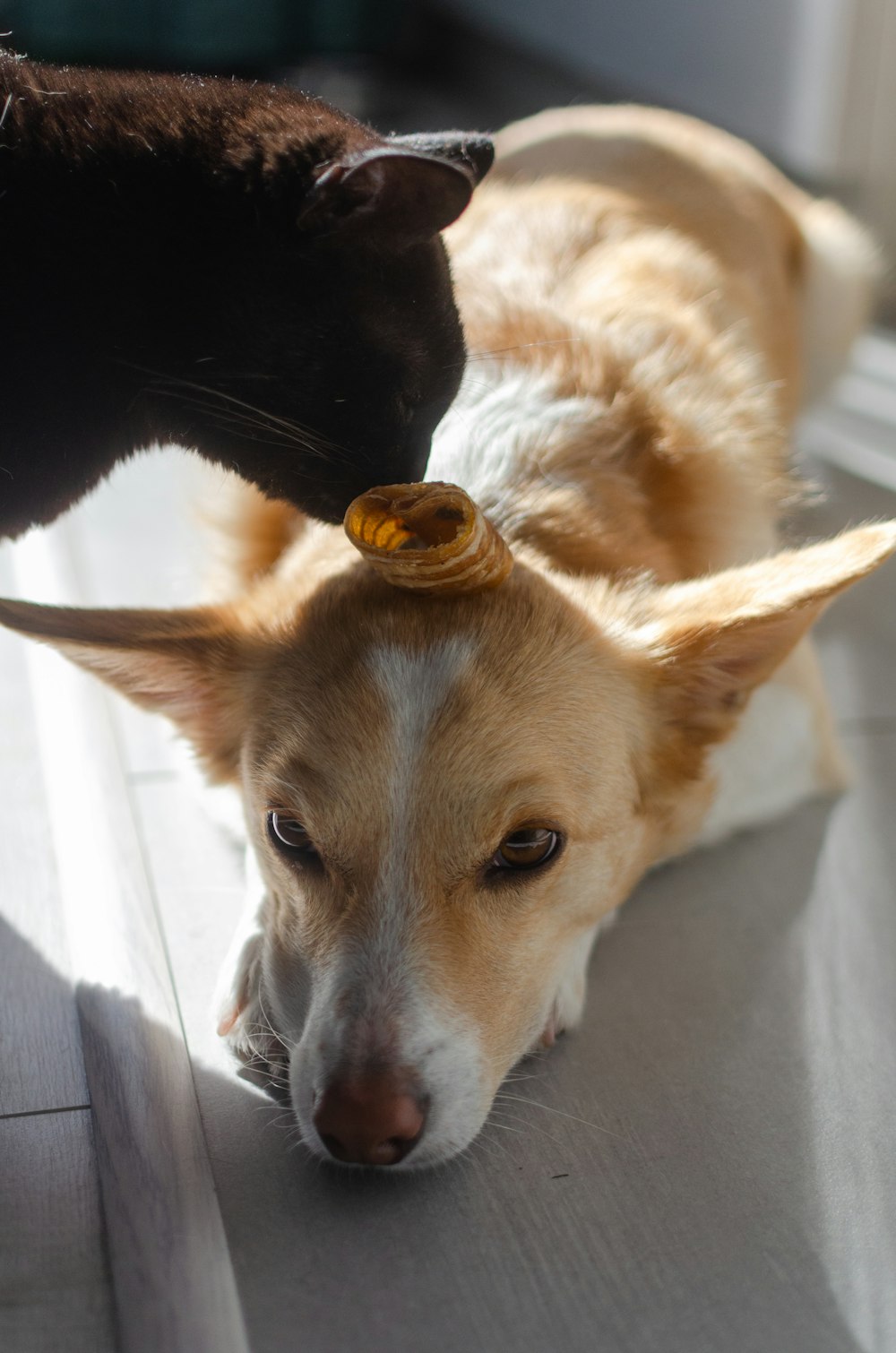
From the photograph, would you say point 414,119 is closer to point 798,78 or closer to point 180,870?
point 798,78

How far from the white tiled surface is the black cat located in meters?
0.69

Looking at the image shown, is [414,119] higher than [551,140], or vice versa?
[551,140]

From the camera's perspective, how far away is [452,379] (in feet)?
6.08

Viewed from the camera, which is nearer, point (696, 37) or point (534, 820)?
point (534, 820)

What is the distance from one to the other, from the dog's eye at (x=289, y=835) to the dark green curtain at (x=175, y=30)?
520 cm

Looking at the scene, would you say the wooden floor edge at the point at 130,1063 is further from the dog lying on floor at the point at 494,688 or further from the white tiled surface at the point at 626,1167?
the dog lying on floor at the point at 494,688

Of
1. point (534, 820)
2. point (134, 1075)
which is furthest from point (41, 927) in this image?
point (534, 820)

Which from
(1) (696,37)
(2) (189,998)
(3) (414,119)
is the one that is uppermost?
(1) (696,37)

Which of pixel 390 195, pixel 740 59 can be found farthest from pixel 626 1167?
pixel 740 59

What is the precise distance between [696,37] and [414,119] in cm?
144

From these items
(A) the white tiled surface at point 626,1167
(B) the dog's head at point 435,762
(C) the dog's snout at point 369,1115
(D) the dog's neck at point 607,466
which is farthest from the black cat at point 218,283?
(C) the dog's snout at point 369,1115

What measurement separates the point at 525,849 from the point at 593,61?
570 cm

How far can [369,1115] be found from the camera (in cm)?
132

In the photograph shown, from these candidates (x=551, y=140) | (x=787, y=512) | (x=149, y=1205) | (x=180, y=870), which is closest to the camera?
(x=149, y=1205)
